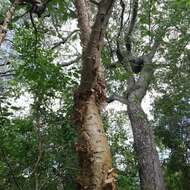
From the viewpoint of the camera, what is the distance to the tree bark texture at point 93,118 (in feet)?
8.52

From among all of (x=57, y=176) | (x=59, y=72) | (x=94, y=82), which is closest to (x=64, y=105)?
(x=57, y=176)

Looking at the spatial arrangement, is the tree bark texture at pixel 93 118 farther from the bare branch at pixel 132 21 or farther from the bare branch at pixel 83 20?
the bare branch at pixel 132 21

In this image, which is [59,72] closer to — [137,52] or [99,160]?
[99,160]

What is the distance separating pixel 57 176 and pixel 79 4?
3.58m

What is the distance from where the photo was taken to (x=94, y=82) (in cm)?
284

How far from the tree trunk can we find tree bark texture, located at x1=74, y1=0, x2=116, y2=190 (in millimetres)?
7016

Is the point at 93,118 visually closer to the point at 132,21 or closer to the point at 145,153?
the point at 145,153

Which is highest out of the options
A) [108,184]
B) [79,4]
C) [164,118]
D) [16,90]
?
[164,118]

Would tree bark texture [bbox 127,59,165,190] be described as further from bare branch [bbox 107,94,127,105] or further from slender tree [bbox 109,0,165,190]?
bare branch [bbox 107,94,127,105]

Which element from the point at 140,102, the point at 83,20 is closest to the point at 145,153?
the point at 140,102

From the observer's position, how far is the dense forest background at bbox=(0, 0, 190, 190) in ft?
9.00

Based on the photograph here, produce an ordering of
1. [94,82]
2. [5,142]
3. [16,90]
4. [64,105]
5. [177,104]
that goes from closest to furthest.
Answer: [94,82] → [5,142] → [64,105] → [16,90] → [177,104]

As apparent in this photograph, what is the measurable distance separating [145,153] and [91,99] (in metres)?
7.40

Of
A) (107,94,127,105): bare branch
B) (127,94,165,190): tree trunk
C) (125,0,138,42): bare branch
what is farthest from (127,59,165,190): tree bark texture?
(125,0,138,42): bare branch
